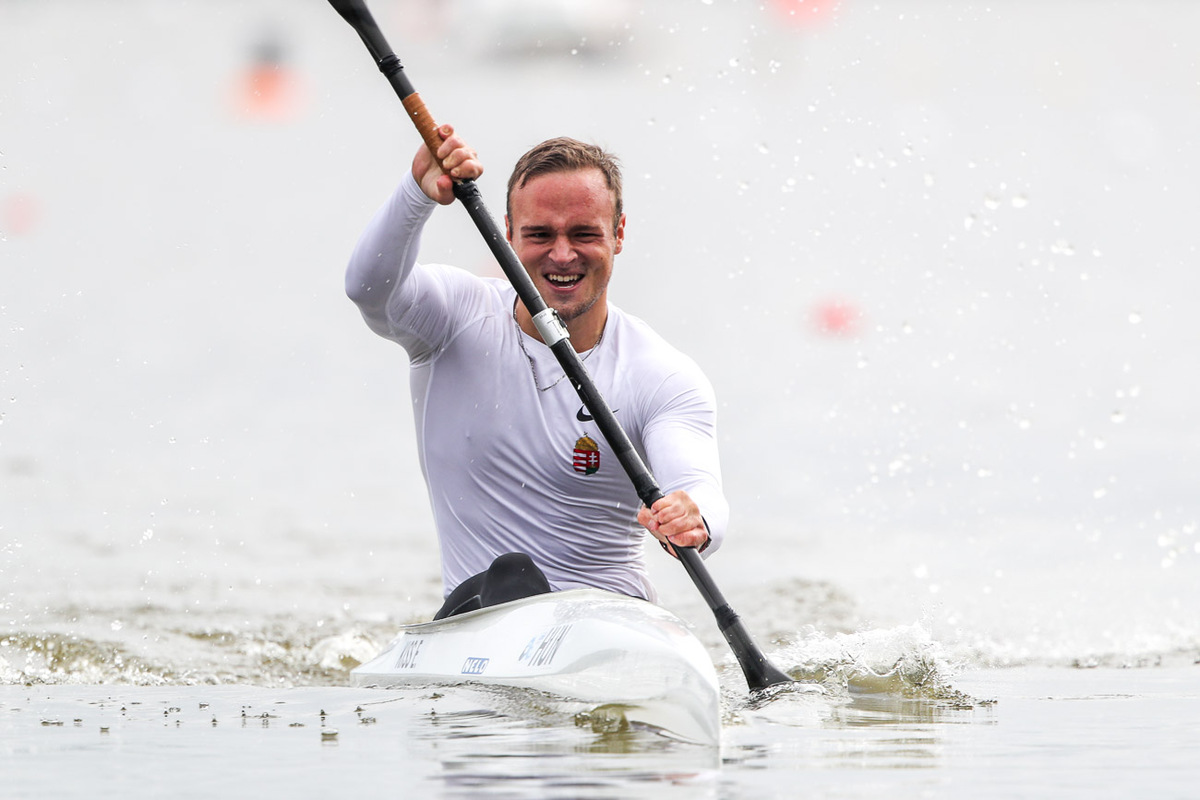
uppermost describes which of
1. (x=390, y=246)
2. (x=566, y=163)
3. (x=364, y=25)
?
(x=364, y=25)

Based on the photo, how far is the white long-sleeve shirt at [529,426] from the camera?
15.9 ft

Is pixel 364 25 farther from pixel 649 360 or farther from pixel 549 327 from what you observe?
pixel 649 360

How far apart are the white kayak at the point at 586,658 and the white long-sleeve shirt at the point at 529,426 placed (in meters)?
0.44

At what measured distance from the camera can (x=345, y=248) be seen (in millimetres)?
20266

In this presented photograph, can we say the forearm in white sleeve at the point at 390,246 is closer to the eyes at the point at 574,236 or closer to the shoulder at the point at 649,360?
the eyes at the point at 574,236

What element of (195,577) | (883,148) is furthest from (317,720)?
(883,148)

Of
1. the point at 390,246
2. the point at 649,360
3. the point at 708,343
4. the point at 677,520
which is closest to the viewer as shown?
the point at 677,520

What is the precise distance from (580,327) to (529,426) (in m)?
0.42

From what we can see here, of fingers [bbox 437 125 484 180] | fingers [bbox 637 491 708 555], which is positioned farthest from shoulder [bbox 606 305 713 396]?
fingers [bbox 437 125 484 180]

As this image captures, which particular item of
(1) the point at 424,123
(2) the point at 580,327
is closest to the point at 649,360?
(2) the point at 580,327

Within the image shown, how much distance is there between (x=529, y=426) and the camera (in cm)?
485

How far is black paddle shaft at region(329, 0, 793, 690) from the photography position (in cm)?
457

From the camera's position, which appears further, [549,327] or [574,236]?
[574,236]

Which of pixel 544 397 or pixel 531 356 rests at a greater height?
pixel 531 356
